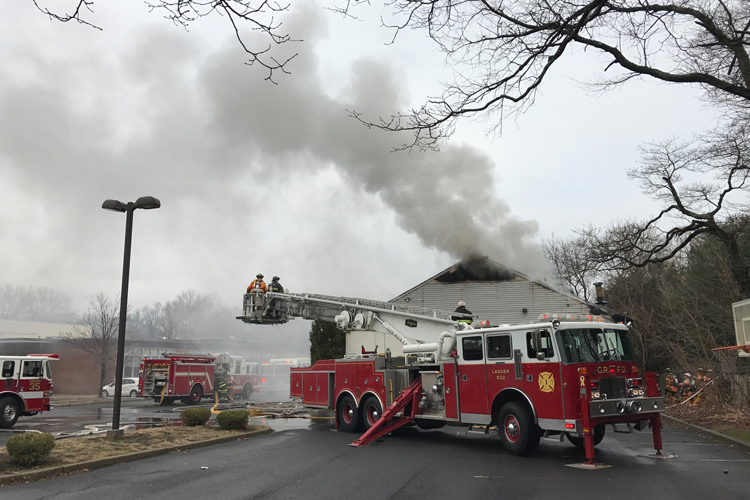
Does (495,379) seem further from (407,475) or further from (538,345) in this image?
(407,475)

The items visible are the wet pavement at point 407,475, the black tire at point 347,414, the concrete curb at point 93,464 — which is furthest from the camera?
the black tire at point 347,414

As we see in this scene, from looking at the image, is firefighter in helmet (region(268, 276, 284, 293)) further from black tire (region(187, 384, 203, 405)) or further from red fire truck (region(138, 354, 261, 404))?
black tire (region(187, 384, 203, 405))

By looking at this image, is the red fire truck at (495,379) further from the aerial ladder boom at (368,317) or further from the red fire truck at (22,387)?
the red fire truck at (22,387)

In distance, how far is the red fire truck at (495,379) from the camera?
882 cm

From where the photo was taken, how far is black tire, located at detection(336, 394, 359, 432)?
13.5m

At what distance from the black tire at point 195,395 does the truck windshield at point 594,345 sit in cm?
2170

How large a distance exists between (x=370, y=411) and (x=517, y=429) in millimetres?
4519

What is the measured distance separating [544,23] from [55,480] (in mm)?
8950

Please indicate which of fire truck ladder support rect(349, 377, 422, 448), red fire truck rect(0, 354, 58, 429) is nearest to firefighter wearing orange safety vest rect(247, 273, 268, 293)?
fire truck ladder support rect(349, 377, 422, 448)

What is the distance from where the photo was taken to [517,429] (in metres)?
9.48

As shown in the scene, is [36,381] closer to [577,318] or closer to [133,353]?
[577,318]

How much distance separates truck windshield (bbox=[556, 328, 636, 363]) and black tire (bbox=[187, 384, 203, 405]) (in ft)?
71.2

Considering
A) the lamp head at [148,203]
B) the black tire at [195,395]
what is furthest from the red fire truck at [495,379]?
the black tire at [195,395]

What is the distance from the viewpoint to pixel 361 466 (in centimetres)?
858
